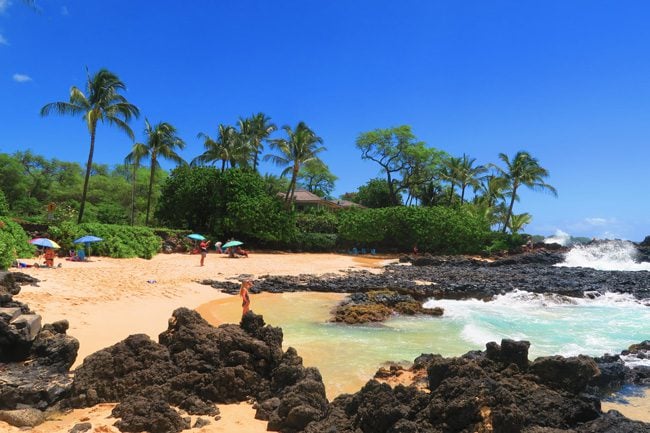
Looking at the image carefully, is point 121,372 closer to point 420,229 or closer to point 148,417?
point 148,417

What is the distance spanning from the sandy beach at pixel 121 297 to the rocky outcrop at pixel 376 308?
17.3 ft

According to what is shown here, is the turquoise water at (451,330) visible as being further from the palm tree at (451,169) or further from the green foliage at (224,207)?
the palm tree at (451,169)

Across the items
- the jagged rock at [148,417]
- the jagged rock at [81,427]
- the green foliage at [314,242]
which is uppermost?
the green foliage at [314,242]

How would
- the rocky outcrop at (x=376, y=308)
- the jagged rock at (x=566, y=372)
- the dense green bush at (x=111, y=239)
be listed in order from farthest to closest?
the dense green bush at (x=111, y=239)
the rocky outcrop at (x=376, y=308)
the jagged rock at (x=566, y=372)

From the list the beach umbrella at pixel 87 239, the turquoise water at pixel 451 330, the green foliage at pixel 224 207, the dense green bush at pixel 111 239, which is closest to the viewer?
the turquoise water at pixel 451 330

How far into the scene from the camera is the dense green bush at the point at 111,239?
25172 millimetres

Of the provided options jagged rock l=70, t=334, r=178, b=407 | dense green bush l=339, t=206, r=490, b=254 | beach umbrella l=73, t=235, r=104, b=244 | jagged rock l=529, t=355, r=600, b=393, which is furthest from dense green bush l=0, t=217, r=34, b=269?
dense green bush l=339, t=206, r=490, b=254

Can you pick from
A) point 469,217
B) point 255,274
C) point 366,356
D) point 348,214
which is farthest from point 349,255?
point 366,356

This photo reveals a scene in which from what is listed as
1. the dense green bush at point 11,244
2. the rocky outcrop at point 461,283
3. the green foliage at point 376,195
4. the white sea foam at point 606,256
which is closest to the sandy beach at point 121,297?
the dense green bush at point 11,244

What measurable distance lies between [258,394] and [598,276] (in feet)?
93.7

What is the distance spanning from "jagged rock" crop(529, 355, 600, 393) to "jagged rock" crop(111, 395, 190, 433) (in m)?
5.10

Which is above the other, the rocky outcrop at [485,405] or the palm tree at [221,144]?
the palm tree at [221,144]

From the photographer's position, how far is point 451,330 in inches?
584

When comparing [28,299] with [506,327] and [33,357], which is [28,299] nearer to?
[33,357]
